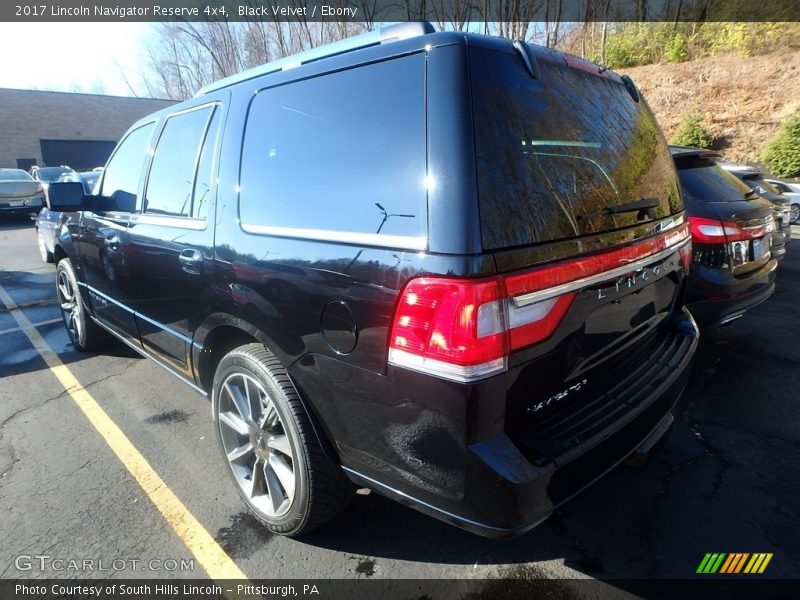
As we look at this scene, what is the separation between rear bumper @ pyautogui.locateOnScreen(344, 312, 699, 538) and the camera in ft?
5.06

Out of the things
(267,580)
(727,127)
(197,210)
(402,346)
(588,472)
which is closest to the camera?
(402,346)

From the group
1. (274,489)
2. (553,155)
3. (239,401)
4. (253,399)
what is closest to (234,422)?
(239,401)

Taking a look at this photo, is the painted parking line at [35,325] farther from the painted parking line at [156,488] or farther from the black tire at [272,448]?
the black tire at [272,448]

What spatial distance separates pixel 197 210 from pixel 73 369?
2758 millimetres

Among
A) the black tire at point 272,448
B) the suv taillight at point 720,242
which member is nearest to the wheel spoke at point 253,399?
the black tire at point 272,448

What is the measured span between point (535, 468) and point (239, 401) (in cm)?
151

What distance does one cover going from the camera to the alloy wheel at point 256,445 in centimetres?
223

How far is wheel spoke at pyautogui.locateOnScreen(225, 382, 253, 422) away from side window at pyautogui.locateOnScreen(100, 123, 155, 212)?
1.66m

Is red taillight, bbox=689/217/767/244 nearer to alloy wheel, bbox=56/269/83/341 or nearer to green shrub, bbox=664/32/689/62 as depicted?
alloy wheel, bbox=56/269/83/341

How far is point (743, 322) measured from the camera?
191 inches

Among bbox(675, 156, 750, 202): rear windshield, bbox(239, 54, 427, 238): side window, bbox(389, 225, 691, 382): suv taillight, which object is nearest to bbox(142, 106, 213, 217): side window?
bbox(239, 54, 427, 238): side window

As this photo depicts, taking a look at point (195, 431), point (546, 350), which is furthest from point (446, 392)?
point (195, 431)

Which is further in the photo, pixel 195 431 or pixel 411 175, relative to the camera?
pixel 195 431

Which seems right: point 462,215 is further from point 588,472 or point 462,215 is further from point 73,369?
point 73,369
